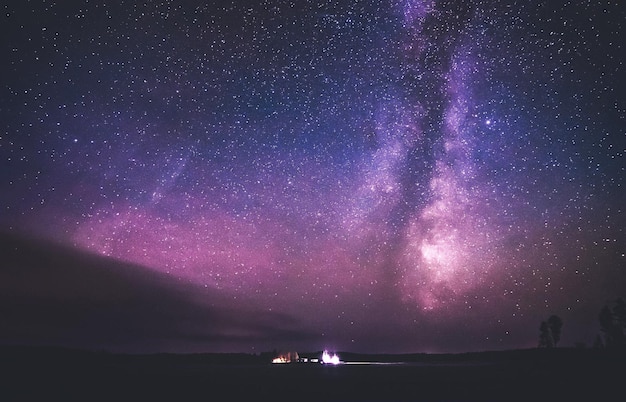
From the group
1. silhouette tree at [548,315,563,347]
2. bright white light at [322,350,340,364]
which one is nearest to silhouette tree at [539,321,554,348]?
silhouette tree at [548,315,563,347]

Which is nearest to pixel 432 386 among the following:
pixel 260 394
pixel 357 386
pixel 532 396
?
pixel 357 386

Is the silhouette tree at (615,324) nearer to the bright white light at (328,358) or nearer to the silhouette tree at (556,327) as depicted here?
the silhouette tree at (556,327)

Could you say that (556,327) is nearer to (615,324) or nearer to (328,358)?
(615,324)

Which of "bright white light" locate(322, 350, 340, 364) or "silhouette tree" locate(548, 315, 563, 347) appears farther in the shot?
"silhouette tree" locate(548, 315, 563, 347)

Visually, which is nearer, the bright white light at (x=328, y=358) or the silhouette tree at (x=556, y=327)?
the bright white light at (x=328, y=358)

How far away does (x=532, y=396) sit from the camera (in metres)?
22.8

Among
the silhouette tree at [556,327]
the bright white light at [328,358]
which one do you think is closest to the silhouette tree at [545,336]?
the silhouette tree at [556,327]

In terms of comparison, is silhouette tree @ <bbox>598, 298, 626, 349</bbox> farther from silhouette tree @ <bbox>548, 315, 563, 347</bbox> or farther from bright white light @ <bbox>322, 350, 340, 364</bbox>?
bright white light @ <bbox>322, 350, 340, 364</bbox>

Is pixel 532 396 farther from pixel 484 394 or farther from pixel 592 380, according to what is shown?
pixel 592 380

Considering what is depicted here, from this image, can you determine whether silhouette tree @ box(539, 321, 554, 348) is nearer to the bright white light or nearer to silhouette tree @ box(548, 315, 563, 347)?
silhouette tree @ box(548, 315, 563, 347)

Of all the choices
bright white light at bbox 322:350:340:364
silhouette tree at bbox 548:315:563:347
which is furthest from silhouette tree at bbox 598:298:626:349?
bright white light at bbox 322:350:340:364

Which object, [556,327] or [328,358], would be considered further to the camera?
[556,327]

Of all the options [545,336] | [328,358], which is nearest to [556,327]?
[545,336]

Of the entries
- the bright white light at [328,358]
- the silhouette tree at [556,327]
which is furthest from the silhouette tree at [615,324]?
the bright white light at [328,358]
